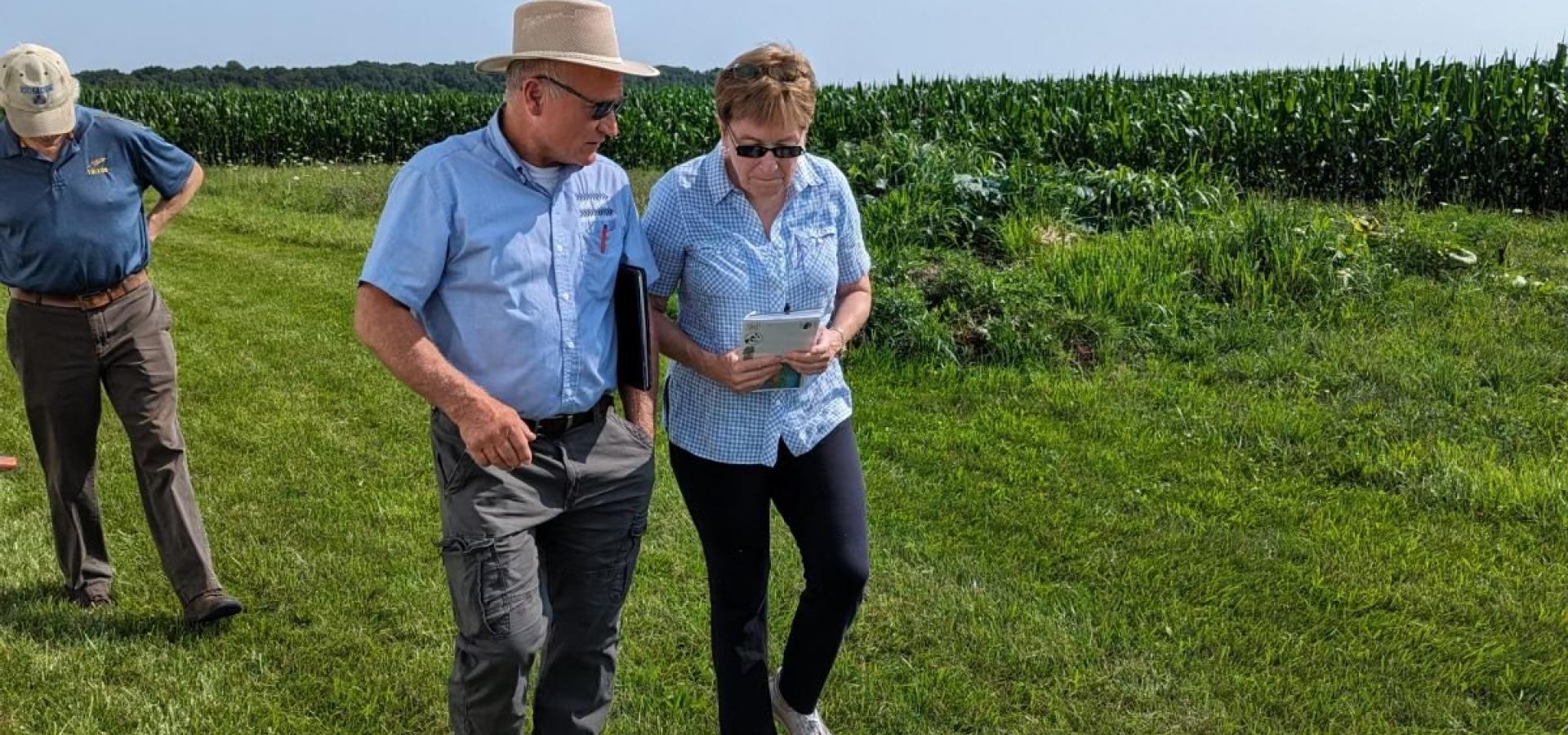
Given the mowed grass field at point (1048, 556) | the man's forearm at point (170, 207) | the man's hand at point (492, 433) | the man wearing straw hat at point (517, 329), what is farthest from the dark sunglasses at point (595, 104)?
the man's forearm at point (170, 207)

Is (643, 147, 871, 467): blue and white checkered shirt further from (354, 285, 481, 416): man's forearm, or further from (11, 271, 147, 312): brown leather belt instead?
(11, 271, 147, 312): brown leather belt

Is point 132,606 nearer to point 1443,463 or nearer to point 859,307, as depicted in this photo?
point 859,307

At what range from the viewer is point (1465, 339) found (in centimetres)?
734

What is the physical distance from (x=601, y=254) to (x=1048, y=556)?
8.70 feet

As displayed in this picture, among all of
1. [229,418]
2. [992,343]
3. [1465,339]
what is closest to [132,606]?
[229,418]

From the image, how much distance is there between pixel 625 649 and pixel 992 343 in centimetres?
387

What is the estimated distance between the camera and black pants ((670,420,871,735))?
10.5ft

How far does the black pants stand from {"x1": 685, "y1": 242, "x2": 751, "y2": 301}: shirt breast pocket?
430mm

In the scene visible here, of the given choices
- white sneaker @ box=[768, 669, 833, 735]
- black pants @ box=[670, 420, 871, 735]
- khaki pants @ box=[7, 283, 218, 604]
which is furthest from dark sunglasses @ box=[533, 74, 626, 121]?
khaki pants @ box=[7, 283, 218, 604]

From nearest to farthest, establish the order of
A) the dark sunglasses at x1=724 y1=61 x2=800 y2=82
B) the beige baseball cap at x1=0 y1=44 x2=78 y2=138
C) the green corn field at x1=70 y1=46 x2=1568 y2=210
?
the dark sunglasses at x1=724 y1=61 x2=800 y2=82 < the beige baseball cap at x1=0 y1=44 x2=78 y2=138 < the green corn field at x1=70 y1=46 x2=1568 y2=210

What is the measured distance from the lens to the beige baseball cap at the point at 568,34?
277cm

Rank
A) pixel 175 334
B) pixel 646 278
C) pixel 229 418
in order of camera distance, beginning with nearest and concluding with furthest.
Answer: pixel 646 278, pixel 229 418, pixel 175 334

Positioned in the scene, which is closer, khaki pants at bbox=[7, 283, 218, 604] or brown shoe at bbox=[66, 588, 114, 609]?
khaki pants at bbox=[7, 283, 218, 604]

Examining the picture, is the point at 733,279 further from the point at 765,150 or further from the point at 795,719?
the point at 795,719
